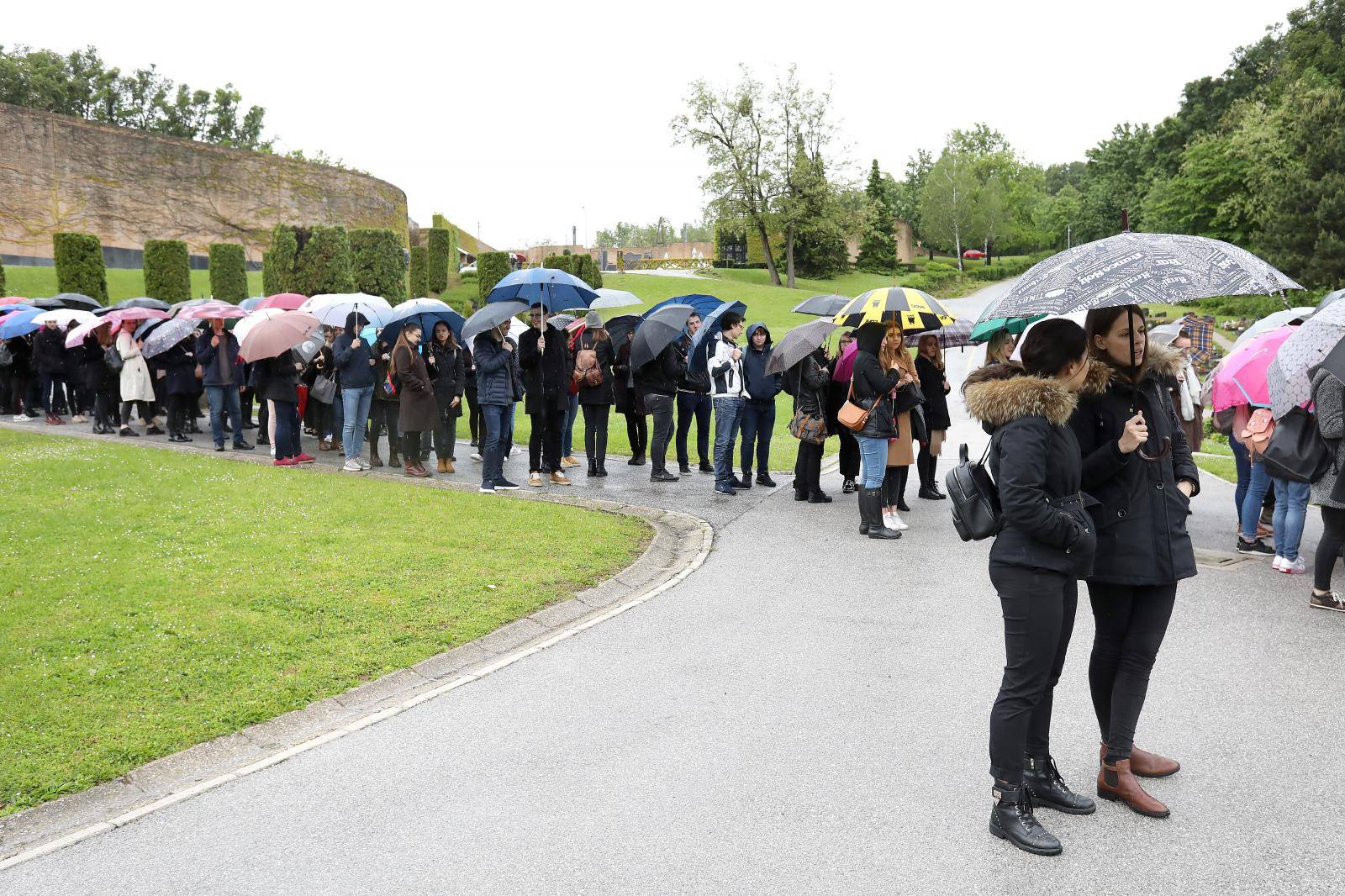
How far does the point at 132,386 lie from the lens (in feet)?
57.2

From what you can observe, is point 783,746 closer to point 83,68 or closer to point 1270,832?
point 1270,832

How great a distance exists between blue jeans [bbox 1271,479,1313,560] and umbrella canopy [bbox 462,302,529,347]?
26.1 ft

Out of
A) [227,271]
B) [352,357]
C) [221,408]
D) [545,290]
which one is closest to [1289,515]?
[545,290]

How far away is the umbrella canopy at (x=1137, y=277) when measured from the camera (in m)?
4.05

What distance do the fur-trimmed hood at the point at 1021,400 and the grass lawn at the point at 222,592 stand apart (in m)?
4.06

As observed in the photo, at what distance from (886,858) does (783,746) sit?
3.81 ft

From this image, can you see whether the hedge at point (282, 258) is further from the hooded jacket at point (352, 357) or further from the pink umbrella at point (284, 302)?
the hooded jacket at point (352, 357)

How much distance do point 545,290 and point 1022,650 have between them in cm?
994

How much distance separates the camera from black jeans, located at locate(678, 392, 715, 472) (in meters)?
14.1

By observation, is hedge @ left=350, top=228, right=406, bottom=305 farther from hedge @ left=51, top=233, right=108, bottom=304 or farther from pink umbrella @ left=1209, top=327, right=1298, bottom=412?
pink umbrella @ left=1209, top=327, right=1298, bottom=412

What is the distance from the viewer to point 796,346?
458 inches

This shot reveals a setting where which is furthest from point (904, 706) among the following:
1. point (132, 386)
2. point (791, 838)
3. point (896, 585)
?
point (132, 386)

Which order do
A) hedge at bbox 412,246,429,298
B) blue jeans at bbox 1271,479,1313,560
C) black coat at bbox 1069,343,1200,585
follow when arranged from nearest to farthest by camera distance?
black coat at bbox 1069,343,1200,585, blue jeans at bbox 1271,479,1313,560, hedge at bbox 412,246,429,298

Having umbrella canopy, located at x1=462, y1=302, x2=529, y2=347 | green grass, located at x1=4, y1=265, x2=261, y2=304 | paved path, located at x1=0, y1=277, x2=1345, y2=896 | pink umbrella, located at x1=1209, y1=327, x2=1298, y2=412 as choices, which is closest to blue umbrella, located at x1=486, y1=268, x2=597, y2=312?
umbrella canopy, located at x1=462, y1=302, x2=529, y2=347
